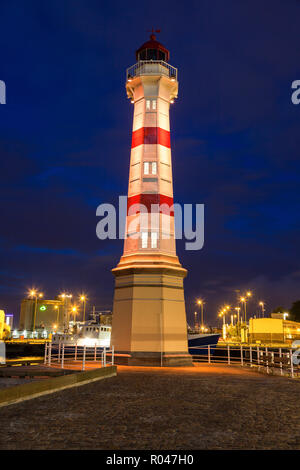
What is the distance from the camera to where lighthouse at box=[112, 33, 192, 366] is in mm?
21641

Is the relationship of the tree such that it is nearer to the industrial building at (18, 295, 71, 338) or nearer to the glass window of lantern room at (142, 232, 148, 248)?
the industrial building at (18, 295, 71, 338)

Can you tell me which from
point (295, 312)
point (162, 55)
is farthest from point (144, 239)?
point (295, 312)

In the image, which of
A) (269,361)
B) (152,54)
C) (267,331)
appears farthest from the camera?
(267,331)

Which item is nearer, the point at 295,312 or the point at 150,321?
the point at 150,321

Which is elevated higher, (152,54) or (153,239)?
(152,54)

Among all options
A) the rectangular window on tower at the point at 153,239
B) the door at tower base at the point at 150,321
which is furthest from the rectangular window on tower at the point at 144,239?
the door at tower base at the point at 150,321

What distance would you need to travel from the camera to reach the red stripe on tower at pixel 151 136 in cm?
2508

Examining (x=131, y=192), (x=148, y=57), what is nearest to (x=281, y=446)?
(x=131, y=192)

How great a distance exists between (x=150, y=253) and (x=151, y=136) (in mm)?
7753

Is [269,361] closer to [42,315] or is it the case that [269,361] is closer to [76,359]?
[76,359]

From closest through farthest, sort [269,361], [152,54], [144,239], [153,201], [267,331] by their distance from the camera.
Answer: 1. [269,361]
2. [144,239]
3. [153,201]
4. [152,54]
5. [267,331]

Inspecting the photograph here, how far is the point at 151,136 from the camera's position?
25.2m

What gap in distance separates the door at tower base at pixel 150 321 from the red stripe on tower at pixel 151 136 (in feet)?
27.6

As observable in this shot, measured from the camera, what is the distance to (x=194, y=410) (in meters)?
8.50
